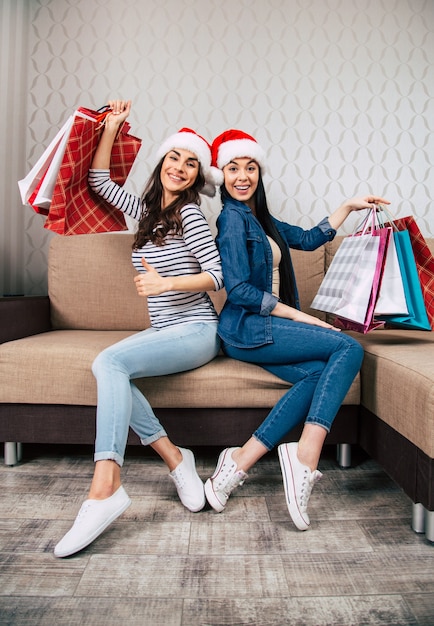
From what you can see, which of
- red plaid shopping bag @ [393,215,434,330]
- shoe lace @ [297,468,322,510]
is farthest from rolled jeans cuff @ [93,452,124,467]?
red plaid shopping bag @ [393,215,434,330]

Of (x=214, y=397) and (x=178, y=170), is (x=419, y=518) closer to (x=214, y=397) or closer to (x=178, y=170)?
(x=214, y=397)

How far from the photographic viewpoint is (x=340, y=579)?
1.17 m

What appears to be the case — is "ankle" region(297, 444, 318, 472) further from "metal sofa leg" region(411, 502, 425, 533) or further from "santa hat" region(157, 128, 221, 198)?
"santa hat" region(157, 128, 221, 198)

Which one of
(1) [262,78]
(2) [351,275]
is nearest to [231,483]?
(2) [351,275]

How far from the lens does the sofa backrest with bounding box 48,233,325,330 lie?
92.0 inches

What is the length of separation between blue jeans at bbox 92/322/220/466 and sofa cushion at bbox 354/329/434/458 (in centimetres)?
53

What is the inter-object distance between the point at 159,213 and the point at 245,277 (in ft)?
1.31

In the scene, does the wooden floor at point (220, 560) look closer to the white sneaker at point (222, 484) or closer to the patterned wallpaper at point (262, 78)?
the white sneaker at point (222, 484)

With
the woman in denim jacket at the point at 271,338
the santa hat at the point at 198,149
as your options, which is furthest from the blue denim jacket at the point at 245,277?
the santa hat at the point at 198,149

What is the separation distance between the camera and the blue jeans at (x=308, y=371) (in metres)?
1.50

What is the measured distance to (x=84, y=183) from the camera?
6.15ft

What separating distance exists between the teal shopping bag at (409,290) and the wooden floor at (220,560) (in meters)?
0.55

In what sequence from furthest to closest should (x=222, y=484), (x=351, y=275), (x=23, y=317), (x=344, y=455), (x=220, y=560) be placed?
(x=23, y=317)
(x=344, y=455)
(x=351, y=275)
(x=222, y=484)
(x=220, y=560)

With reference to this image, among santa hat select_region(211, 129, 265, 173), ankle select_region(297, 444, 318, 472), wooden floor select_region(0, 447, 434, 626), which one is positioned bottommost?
wooden floor select_region(0, 447, 434, 626)
